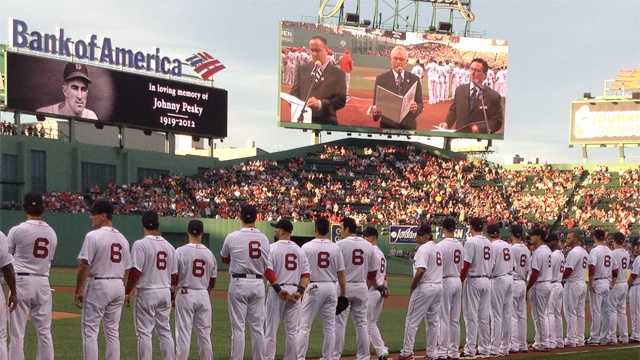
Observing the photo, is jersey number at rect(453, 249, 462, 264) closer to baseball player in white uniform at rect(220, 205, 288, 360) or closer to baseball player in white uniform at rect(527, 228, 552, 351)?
baseball player in white uniform at rect(527, 228, 552, 351)

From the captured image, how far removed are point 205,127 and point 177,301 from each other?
45.5m

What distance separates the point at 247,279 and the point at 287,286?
0.71 m

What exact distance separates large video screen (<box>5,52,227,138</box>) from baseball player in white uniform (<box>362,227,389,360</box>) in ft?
115

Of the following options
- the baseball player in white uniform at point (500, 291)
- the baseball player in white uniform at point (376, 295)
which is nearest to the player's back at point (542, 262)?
the baseball player in white uniform at point (500, 291)

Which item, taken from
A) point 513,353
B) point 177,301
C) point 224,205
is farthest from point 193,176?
point 177,301

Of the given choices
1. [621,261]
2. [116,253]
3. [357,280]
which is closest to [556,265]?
[621,261]

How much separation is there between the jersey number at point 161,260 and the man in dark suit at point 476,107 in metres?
53.3

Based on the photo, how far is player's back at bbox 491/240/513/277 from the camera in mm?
17312

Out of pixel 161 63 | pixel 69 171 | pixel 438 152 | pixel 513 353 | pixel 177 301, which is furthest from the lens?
pixel 438 152

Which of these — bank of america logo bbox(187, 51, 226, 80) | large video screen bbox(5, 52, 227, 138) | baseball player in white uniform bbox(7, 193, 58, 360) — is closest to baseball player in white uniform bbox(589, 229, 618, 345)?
baseball player in white uniform bbox(7, 193, 58, 360)

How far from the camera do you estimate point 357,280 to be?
15133 mm

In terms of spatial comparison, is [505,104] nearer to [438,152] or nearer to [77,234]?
[438,152]

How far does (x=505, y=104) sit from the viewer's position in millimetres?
66125

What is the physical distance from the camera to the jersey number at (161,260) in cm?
1277
